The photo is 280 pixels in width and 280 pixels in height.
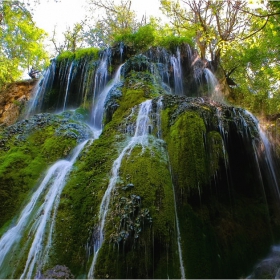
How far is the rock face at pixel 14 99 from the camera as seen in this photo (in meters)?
15.0

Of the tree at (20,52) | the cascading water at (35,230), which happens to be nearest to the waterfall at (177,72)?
the cascading water at (35,230)

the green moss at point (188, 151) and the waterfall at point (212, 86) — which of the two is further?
the waterfall at point (212, 86)

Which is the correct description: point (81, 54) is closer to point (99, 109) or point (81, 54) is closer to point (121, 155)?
point (99, 109)

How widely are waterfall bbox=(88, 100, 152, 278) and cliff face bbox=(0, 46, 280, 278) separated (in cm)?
3

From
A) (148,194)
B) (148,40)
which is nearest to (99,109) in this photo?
(148,40)

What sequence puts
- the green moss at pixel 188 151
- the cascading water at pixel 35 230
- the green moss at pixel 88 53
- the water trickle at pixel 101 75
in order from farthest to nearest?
1. the green moss at pixel 88 53
2. the water trickle at pixel 101 75
3. the green moss at pixel 188 151
4. the cascading water at pixel 35 230

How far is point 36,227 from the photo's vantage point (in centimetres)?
455

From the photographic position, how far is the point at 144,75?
9844mm

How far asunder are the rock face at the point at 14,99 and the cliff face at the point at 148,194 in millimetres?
8082

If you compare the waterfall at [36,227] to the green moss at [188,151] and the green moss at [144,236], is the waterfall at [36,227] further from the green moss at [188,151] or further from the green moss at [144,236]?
the green moss at [188,151]

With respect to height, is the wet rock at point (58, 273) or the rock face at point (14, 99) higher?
the rock face at point (14, 99)

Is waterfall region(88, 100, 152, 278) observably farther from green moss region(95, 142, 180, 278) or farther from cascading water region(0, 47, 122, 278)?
cascading water region(0, 47, 122, 278)

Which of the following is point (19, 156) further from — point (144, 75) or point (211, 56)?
point (211, 56)

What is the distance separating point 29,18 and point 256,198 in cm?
974
